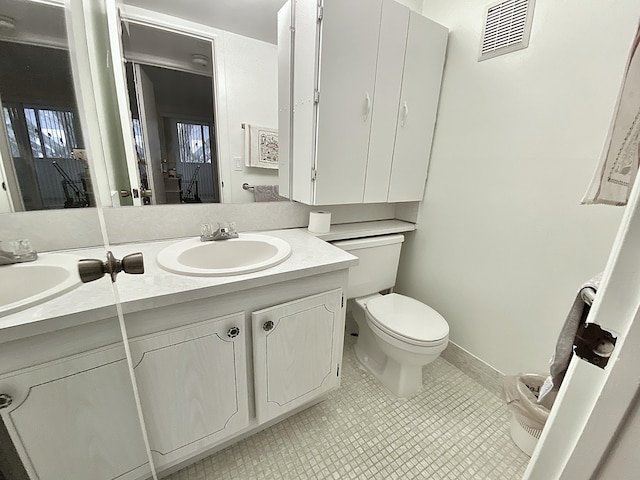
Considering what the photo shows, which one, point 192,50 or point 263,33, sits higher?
point 263,33

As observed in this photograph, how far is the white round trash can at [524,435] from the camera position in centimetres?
112

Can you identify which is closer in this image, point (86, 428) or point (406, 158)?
point (86, 428)

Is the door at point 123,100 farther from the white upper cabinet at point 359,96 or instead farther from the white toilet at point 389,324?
the white toilet at point 389,324

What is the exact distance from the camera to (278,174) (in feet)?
4.67

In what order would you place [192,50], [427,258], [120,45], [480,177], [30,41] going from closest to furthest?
1. [30,41]
2. [120,45]
3. [192,50]
4. [480,177]
5. [427,258]

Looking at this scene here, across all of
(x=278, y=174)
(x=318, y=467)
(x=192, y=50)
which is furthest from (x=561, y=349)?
(x=192, y=50)

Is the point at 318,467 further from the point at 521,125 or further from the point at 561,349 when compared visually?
the point at 521,125

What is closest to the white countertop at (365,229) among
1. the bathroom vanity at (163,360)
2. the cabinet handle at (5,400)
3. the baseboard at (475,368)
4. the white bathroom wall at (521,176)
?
the white bathroom wall at (521,176)

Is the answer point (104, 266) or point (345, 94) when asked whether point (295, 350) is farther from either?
point (345, 94)

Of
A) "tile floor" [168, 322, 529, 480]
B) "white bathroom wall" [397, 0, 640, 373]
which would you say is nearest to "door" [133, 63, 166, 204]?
"tile floor" [168, 322, 529, 480]

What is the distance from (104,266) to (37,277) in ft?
1.40

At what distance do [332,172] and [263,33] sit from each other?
0.72 m

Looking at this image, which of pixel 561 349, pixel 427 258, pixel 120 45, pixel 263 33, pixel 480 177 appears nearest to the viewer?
pixel 561 349

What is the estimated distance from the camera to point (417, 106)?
4.81 ft
